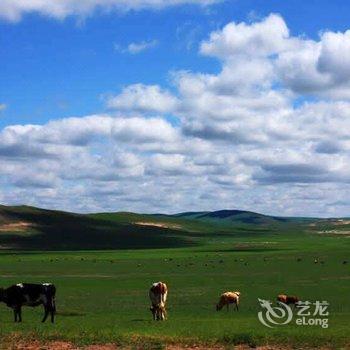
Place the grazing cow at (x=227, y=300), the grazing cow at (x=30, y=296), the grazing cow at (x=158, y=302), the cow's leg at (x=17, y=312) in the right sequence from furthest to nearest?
the grazing cow at (x=227, y=300) → the grazing cow at (x=158, y=302) → the grazing cow at (x=30, y=296) → the cow's leg at (x=17, y=312)

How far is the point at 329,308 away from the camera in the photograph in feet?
124

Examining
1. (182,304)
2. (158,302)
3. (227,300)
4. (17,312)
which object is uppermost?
(158,302)

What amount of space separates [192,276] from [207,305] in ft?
93.7

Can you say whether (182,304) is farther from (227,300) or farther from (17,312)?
(17,312)

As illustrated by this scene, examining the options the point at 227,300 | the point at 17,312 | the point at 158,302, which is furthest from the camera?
the point at 227,300

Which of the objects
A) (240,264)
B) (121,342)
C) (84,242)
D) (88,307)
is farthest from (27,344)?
(84,242)

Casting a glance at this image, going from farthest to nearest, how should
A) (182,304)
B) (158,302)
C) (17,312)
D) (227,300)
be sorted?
(182,304)
(227,300)
(158,302)
(17,312)

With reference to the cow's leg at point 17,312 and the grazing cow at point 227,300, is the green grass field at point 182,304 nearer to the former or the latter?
the cow's leg at point 17,312

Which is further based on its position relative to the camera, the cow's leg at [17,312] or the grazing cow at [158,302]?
the grazing cow at [158,302]

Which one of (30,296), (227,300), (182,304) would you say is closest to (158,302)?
(30,296)

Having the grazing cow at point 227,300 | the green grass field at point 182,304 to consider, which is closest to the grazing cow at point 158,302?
the green grass field at point 182,304

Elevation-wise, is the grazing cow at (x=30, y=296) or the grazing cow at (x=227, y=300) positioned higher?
the grazing cow at (x=30, y=296)

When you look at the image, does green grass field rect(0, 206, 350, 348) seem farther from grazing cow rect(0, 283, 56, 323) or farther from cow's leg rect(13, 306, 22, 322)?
grazing cow rect(0, 283, 56, 323)

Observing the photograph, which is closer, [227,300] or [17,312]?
[17,312]
